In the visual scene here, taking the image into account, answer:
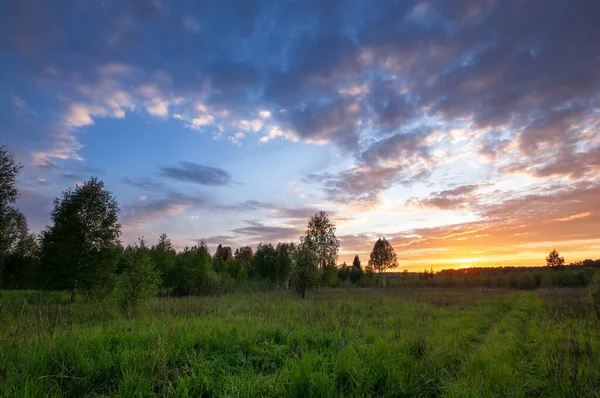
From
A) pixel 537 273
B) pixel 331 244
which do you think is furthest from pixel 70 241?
pixel 537 273

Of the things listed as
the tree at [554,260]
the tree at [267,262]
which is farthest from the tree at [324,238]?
the tree at [554,260]

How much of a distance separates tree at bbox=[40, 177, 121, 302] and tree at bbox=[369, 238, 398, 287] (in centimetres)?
6272

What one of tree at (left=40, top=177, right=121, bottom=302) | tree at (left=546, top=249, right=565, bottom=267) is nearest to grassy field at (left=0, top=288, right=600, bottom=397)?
tree at (left=40, top=177, right=121, bottom=302)

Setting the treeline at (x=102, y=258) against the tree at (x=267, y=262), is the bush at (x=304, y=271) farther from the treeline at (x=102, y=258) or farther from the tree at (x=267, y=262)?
the tree at (x=267, y=262)

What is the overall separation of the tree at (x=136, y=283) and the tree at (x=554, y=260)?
122209mm

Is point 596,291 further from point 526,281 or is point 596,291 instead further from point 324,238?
point 526,281

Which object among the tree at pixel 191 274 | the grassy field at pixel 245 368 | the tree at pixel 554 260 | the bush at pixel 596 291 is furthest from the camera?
the tree at pixel 554 260

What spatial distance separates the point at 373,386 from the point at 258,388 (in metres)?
2.07

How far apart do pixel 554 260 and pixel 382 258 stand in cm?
6580

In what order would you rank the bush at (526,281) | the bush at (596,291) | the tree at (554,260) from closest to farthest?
1. the bush at (596,291)
2. the bush at (526,281)
3. the tree at (554,260)

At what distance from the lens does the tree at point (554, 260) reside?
94.8 m

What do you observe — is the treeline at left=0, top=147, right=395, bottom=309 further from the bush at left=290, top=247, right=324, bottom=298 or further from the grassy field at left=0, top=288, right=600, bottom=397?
the grassy field at left=0, top=288, right=600, bottom=397

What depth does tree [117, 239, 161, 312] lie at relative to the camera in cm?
1402

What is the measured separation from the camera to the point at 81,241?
80.5 ft
